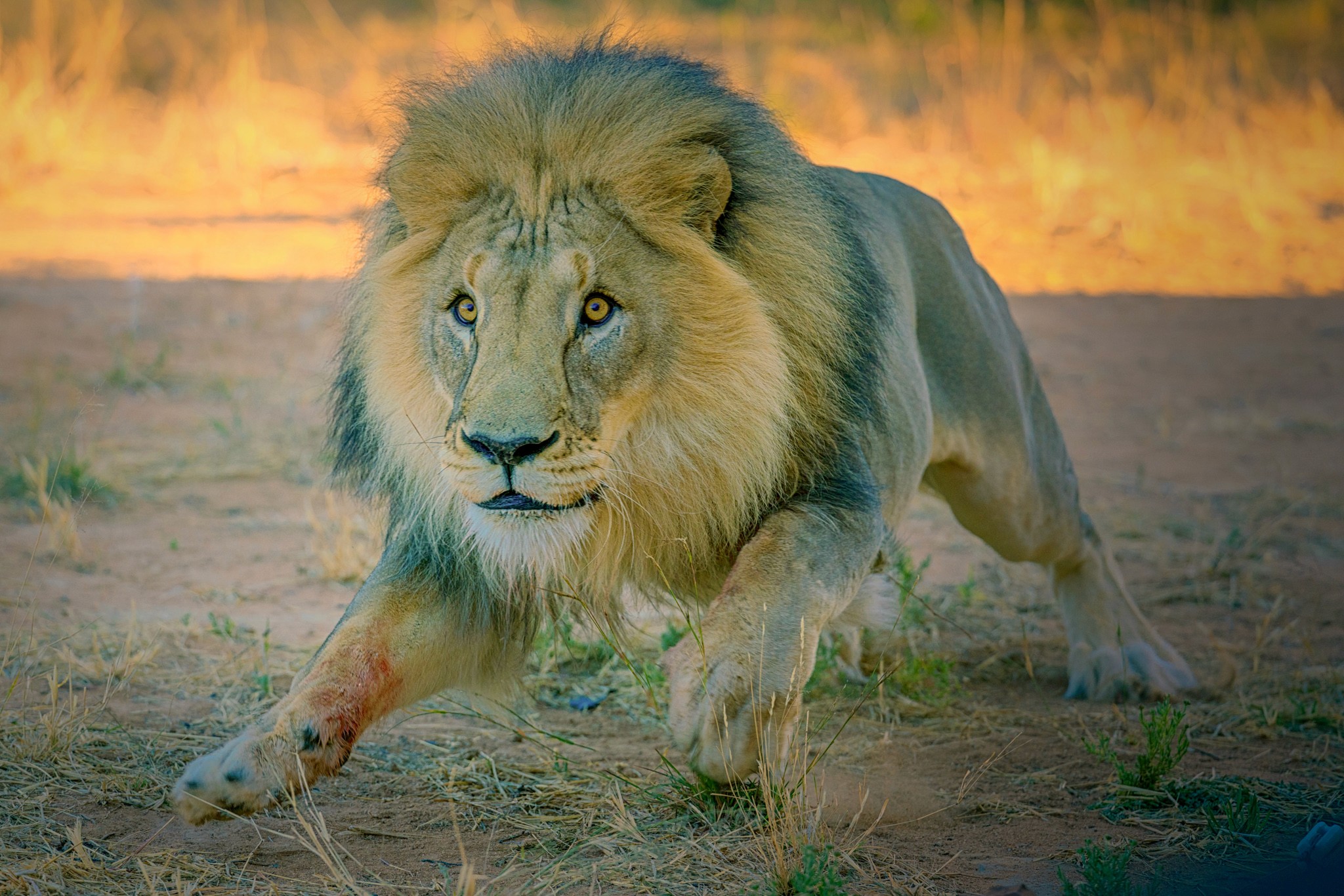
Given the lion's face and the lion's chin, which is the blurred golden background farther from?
the lion's chin

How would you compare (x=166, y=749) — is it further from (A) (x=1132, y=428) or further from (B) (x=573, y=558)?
(A) (x=1132, y=428)

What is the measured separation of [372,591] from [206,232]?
847cm

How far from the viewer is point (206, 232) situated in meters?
10.7

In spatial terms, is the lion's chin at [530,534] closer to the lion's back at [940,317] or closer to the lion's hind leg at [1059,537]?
the lion's back at [940,317]

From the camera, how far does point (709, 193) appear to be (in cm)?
288

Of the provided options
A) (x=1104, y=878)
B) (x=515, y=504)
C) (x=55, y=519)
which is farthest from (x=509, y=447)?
(x=55, y=519)

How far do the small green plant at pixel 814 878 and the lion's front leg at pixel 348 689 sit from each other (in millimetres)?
989

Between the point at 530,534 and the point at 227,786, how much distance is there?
766 millimetres

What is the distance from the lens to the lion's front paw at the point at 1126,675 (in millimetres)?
4207

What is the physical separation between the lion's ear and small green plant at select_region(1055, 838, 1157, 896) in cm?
150

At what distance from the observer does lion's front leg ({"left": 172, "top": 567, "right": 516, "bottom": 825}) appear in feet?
8.50

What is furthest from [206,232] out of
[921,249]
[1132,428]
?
[921,249]

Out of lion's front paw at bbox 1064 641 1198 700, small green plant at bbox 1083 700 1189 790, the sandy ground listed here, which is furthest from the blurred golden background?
small green plant at bbox 1083 700 1189 790

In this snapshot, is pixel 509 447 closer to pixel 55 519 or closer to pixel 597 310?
pixel 597 310
